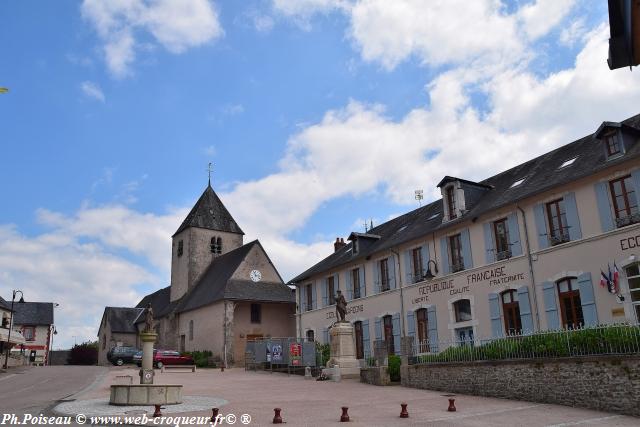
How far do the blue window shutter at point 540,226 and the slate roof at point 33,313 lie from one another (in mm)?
50585

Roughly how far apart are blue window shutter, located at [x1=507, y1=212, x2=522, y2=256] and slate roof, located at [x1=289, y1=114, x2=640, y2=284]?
0.58 metres

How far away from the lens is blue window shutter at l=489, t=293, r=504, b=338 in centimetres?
1972

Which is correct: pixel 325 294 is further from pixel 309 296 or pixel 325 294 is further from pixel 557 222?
pixel 557 222

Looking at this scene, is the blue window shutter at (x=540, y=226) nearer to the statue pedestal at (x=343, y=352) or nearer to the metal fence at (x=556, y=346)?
the metal fence at (x=556, y=346)

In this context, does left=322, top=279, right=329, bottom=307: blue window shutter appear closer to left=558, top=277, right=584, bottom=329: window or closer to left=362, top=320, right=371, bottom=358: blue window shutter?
left=362, top=320, right=371, bottom=358: blue window shutter

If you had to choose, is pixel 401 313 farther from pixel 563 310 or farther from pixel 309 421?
pixel 309 421

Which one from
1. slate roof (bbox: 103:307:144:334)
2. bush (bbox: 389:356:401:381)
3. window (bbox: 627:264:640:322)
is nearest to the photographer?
window (bbox: 627:264:640:322)

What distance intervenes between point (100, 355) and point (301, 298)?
31251 millimetres

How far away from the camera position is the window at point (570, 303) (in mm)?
17156

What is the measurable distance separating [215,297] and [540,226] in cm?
2308

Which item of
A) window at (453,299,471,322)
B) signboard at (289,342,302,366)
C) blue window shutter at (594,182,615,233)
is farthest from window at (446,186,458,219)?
signboard at (289,342,302,366)

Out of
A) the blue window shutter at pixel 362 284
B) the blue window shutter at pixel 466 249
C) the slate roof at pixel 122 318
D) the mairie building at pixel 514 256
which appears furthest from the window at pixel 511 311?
the slate roof at pixel 122 318

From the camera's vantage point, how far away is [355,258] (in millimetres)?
27234

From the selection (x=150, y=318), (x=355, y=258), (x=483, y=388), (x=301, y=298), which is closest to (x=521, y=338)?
(x=483, y=388)
